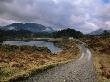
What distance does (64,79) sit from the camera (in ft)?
113

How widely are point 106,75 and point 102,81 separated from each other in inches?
207

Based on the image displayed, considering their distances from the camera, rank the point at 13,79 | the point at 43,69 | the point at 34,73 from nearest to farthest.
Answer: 1. the point at 13,79
2. the point at 34,73
3. the point at 43,69

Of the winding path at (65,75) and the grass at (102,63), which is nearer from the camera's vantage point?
the winding path at (65,75)

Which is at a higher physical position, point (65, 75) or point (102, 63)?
point (65, 75)

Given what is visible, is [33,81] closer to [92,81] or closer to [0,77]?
[0,77]

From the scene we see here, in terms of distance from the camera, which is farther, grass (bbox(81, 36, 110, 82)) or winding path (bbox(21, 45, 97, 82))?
grass (bbox(81, 36, 110, 82))

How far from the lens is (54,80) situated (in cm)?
3322

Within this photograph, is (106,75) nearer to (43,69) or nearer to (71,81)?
(71,81)

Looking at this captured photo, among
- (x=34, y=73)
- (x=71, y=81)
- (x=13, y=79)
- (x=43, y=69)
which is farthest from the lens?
(x=43, y=69)

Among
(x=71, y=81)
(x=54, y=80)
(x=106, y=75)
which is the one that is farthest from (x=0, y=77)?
(x=106, y=75)

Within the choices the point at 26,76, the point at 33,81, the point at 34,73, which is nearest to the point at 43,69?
the point at 34,73

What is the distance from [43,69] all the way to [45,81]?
1110 centimetres

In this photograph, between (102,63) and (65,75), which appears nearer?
(65,75)

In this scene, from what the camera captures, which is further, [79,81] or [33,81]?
[79,81]
